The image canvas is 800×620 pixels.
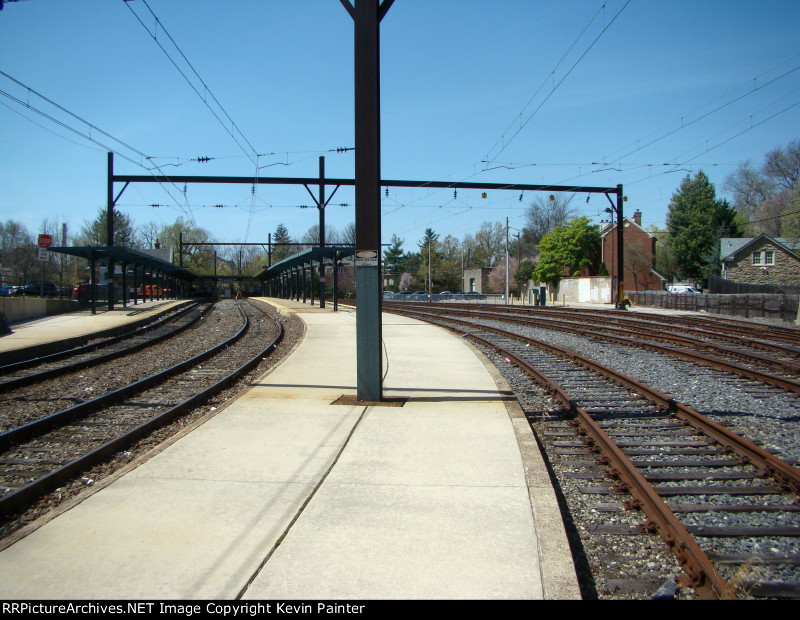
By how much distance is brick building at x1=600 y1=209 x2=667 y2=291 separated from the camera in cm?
6850

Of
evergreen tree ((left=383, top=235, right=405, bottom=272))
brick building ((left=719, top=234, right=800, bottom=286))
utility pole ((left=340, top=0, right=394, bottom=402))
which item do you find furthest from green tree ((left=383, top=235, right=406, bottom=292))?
utility pole ((left=340, top=0, right=394, bottom=402))

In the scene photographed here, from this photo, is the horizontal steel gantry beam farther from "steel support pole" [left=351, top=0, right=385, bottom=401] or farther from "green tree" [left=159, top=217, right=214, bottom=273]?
"green tree" [left=159, top=217, right=214, bottom=273]

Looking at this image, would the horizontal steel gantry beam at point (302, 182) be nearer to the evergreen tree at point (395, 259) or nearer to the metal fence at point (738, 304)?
the metal fence at point (738, 304)

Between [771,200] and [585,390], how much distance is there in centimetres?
6569

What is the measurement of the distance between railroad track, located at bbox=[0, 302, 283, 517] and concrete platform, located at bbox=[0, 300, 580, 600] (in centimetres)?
64

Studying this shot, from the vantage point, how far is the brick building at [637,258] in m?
68.5


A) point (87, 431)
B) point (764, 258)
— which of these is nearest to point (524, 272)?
point (764, 258)

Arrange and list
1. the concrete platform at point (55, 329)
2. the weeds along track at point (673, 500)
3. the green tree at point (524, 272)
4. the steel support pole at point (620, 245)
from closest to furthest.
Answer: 1. the weeds along track at point (673, 500)
2. the concrete platform at point (55, 329)
3. the steel support pole at point (620, 245)
4. the green tree at point (524, 272)

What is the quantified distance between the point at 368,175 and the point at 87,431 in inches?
185

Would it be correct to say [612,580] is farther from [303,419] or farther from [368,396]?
[368,396]

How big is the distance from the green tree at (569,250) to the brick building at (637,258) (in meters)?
1.79

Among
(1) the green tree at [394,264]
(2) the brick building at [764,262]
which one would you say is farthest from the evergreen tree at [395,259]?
(2) the brick building at [764,262]
